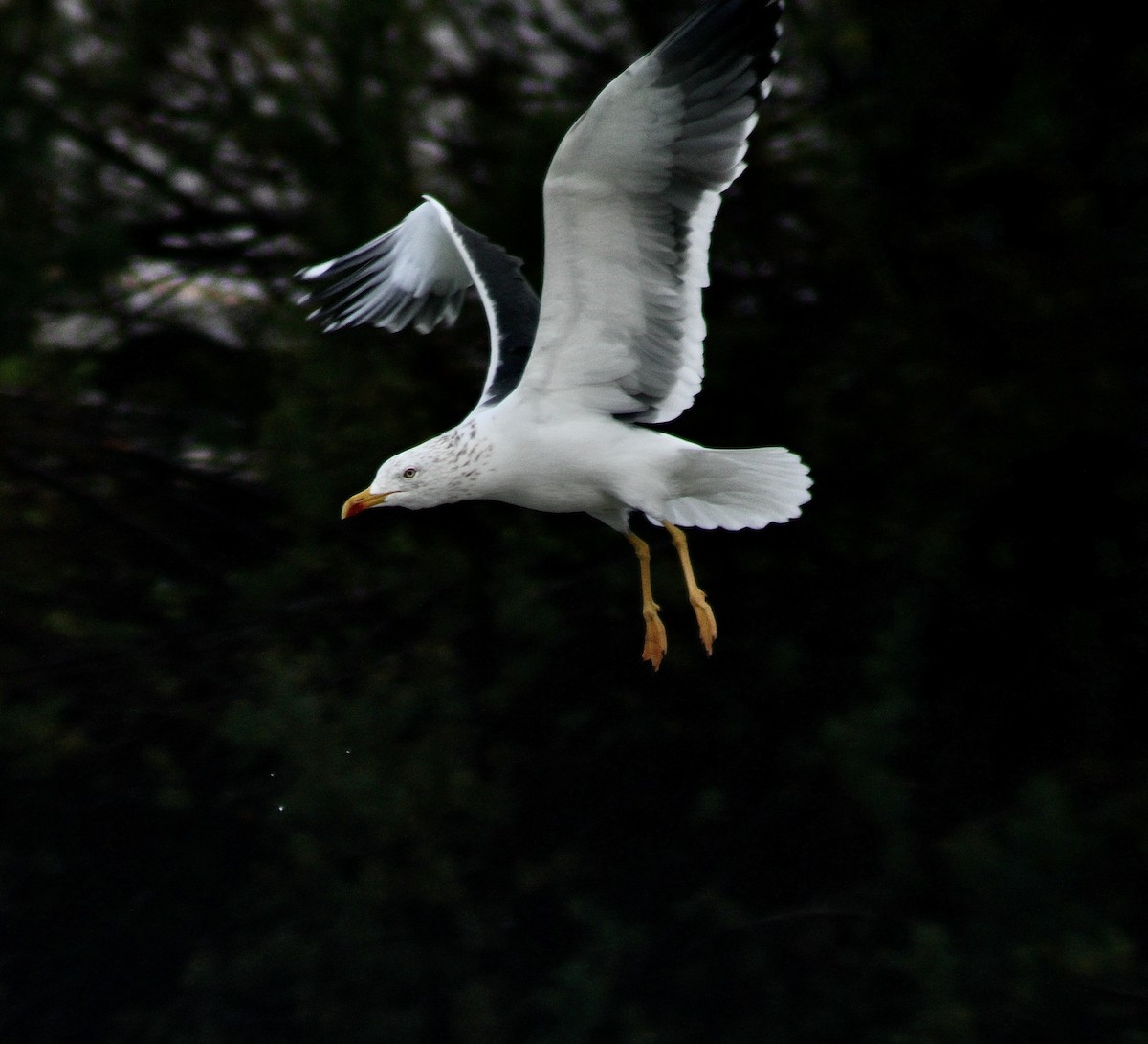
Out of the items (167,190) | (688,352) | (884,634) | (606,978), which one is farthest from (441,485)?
(606,978)

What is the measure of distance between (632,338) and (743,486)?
0.31 metres

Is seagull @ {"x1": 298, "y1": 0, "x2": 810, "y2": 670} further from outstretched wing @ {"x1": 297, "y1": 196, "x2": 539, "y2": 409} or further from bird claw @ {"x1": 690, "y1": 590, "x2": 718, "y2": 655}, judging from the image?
outstretched wing @ {"x1": 297, "y1": 196, "x2": 539, "y2": 409}

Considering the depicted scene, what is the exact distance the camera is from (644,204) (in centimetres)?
259

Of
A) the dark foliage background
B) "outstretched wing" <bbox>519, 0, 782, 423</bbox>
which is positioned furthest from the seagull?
the dark foliage background

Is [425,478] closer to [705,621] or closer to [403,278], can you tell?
[705,621]

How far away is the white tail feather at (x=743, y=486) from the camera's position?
278 cm

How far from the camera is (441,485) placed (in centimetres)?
274

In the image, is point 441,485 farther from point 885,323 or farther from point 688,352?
Answer: point 885,323

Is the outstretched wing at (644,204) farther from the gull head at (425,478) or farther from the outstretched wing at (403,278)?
the outstretched wing at (403,278)

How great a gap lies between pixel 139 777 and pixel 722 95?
3.07m

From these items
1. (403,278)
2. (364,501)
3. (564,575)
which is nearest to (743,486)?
(364,501)

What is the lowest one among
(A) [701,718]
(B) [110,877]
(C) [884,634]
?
(B) [110,877]

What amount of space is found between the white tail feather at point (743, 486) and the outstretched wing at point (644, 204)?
166 mm

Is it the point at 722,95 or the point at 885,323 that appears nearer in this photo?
the point at 722,95
